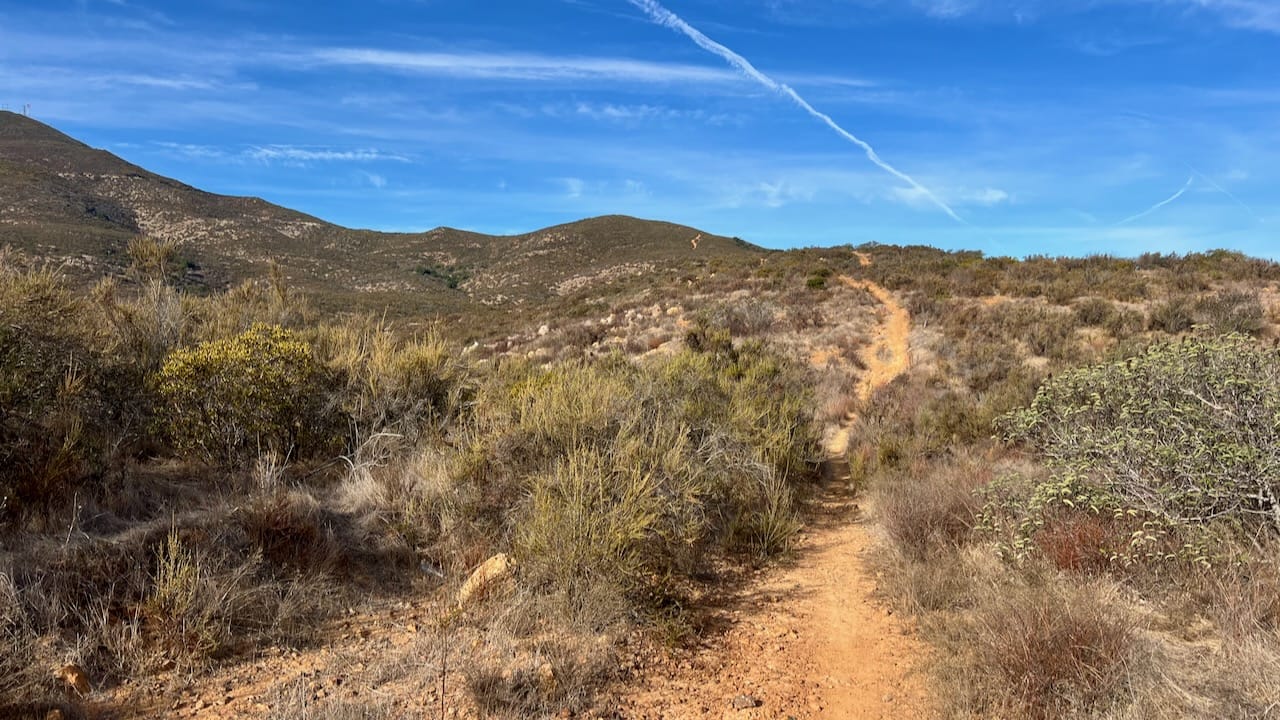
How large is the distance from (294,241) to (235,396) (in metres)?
63.6

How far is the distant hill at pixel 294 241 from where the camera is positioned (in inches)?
1681

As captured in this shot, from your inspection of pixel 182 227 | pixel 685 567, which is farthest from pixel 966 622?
pixel 182 227

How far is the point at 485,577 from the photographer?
4.30 m

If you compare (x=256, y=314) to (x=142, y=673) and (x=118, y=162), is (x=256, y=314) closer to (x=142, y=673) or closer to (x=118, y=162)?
(x=142, y=673)

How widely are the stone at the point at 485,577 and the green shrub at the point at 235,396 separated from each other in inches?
104

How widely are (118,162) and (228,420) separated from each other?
85883 mm

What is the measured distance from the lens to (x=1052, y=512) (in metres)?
4.57

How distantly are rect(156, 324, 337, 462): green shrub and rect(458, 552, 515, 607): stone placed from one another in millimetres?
2650

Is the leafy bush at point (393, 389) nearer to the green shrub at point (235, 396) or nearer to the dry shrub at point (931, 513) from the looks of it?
the green shrub at point (235, 396)

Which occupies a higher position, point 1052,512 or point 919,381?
point 919,381

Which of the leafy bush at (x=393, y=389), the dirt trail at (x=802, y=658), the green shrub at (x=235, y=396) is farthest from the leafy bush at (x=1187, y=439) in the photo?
the green shrub at (x=235, y=396)

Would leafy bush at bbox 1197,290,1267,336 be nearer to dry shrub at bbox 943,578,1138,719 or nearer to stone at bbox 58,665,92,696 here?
dry shrub at bbox 943,578,1138,719

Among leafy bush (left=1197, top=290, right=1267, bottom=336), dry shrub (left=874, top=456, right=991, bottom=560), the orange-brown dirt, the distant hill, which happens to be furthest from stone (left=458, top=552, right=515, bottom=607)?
the distant hill

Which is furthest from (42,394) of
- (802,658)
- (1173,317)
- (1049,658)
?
(1173,317)
